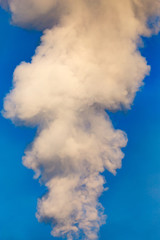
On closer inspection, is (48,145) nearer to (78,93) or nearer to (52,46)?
(78,93)

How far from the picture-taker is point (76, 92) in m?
3.96

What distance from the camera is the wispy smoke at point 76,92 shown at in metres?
3.98

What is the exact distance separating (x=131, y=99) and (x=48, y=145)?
1382mm

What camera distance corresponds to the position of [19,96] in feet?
13.1

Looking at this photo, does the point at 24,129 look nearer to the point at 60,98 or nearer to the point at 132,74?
the point at 60,98

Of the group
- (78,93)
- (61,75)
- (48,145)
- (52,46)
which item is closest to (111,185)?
(48,145)

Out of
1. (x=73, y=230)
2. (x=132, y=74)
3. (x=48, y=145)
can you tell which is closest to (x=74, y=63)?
(x=132, y=74)

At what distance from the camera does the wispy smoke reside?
13.1 feet

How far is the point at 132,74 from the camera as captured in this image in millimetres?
4133

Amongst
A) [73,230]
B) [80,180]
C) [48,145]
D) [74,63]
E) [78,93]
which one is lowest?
[73,230]

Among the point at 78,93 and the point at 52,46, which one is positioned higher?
the point at 52,46

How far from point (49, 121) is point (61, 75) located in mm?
Answer: 666

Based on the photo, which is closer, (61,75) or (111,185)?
(61,75)

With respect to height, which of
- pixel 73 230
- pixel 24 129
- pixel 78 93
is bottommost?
pixel 73 230
